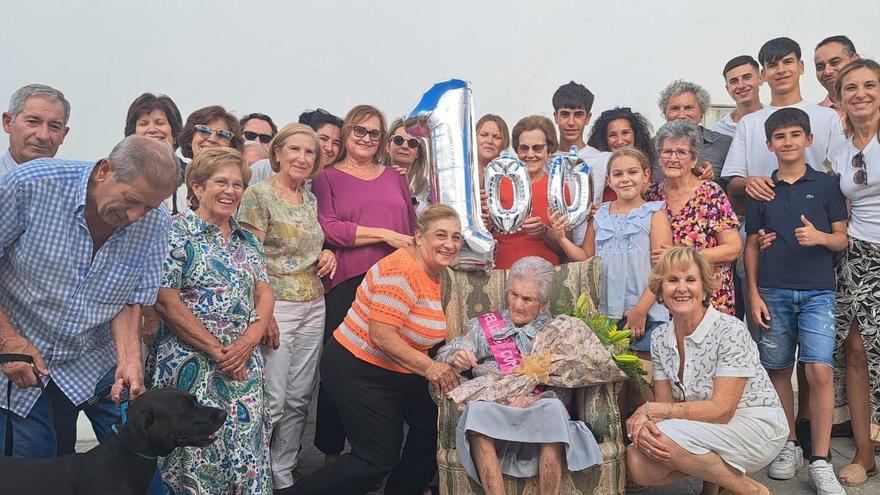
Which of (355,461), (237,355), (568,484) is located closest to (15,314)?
(237,355)

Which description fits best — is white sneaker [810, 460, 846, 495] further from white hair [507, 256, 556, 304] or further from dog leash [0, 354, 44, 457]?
dog leash [0, 354, 44, 457]

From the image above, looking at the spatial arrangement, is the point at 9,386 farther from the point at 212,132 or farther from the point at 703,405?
the point at 703,405

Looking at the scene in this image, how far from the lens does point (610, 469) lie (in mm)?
3604

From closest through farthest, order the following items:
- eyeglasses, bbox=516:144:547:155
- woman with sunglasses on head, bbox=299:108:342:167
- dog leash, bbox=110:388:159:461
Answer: dog leash, bbox=110:388:159:461
eyeglasses, bbox=516:144:547:155
woman with sunglasses on head, bbox=299:108:342:167

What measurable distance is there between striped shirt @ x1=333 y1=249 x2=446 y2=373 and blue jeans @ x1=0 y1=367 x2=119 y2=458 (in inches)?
43.5

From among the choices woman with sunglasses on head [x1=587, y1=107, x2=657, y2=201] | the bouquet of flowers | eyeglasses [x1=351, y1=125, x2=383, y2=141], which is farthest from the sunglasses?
the bouquet of flowers

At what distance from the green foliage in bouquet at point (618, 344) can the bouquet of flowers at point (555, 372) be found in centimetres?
5

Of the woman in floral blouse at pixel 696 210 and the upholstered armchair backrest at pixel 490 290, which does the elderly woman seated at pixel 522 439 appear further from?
the woman in floral blouse at pixel 696 210

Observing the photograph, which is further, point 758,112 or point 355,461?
point 758,112

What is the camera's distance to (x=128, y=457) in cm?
286

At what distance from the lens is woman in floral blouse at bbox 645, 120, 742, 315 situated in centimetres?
420

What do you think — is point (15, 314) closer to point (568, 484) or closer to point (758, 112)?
point (568, 484)

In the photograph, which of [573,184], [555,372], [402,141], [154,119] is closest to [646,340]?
[555,372]

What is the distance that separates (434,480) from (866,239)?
2.62 meters
